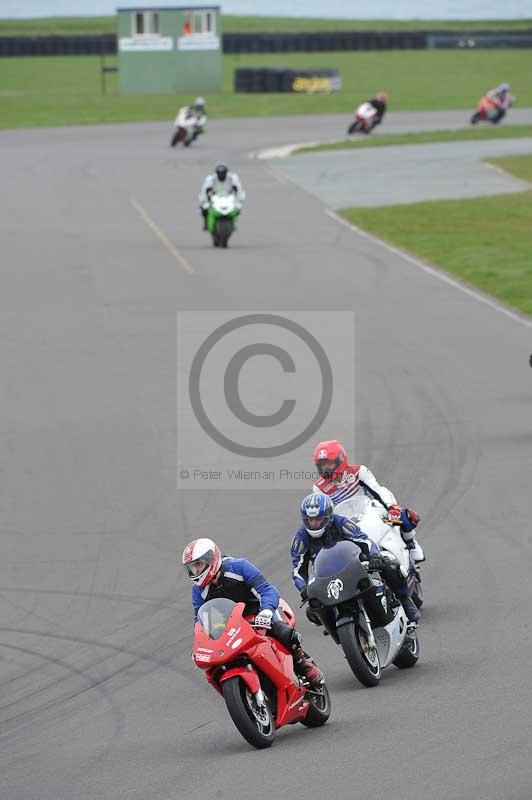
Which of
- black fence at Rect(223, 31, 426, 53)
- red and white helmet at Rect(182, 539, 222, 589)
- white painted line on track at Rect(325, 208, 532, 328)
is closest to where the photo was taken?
red and white helmet at Rect(182, 539, 222, 589)

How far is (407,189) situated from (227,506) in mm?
27340

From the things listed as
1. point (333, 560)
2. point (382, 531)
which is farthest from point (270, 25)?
point (333, 560)

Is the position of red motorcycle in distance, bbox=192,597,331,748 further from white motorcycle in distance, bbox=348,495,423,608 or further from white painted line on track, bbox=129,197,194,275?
white painted line on track, bbox=129,197,194,275

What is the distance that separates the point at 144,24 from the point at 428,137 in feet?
72.4

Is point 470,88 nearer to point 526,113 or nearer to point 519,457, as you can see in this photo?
point 526,113

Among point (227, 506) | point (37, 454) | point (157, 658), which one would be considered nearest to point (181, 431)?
point (37, 454)

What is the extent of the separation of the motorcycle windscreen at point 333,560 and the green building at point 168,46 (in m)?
62.5

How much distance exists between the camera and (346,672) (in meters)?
10.7

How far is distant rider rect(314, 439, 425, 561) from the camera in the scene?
451 inches

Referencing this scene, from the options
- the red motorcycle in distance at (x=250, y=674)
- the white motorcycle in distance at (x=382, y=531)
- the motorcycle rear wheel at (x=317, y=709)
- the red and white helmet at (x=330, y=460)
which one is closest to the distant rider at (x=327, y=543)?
the white motorcycle in distance at (x=382, y=531)

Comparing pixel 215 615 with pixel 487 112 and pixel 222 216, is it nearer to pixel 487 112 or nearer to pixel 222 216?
pixel 222 216

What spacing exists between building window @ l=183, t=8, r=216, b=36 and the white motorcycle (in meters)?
62.9

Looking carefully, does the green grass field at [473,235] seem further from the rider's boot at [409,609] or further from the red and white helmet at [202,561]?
the red and white helmet at [202,561]

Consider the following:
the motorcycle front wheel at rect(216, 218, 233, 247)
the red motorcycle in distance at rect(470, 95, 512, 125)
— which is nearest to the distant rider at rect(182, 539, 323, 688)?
the motorcycle front wheel at rect(216, 218, 233, 247)
